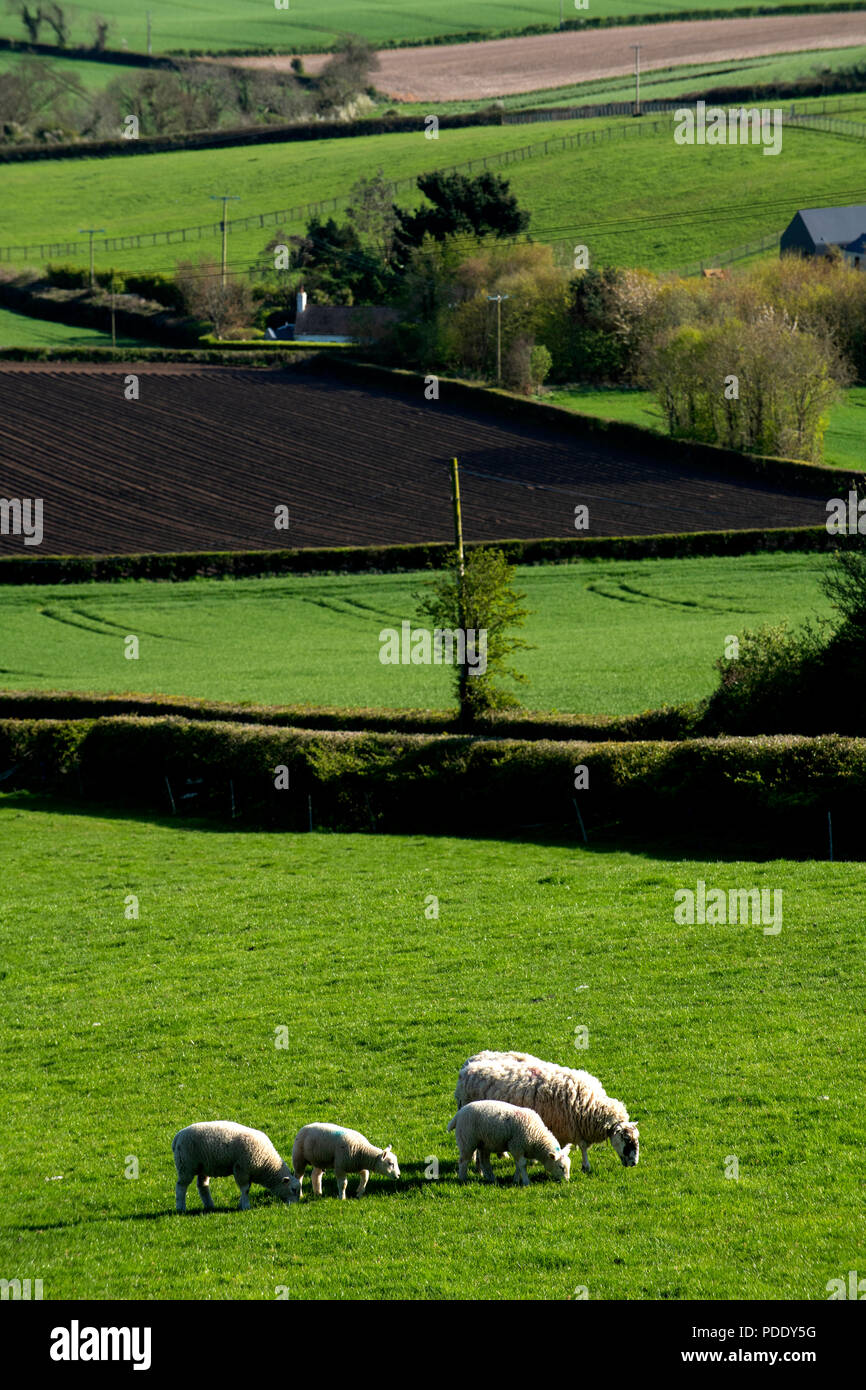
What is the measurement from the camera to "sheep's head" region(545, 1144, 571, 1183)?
53.4 ft

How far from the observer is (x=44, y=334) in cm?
12775

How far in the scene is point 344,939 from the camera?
2770cm

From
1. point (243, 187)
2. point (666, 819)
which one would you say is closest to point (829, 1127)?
point (666, 819)

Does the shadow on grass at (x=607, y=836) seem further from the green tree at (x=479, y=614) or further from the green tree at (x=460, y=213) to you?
the green tree at (x=460, y=213)

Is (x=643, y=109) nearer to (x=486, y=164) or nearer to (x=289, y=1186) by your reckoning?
(x=486, y=164)

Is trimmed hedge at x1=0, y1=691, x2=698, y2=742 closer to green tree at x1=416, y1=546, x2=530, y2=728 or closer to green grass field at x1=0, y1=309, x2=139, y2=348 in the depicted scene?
green tree at x1=416, y1=546, x2=530, y2=728

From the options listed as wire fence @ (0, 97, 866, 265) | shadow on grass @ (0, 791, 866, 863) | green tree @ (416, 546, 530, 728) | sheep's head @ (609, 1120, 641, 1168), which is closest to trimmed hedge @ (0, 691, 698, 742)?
green tree @ (416, 546, 530, 728)

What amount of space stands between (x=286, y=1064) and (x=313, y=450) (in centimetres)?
7720

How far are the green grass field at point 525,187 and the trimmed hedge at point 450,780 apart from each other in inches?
4233

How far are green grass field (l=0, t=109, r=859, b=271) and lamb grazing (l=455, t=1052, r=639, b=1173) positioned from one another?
131 metres

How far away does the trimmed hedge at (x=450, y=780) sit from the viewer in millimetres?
34156

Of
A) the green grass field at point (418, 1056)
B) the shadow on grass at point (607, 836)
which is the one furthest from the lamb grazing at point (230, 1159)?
the shadow on grass at point (607, 836)

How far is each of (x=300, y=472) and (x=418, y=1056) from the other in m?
73.3
